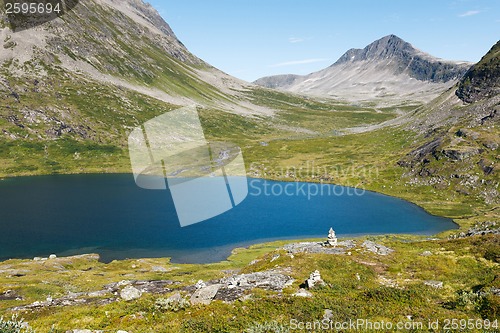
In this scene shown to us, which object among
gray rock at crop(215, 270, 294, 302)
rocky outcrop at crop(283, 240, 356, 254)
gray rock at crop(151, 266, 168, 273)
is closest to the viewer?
gray rock at crop(215, 270, 294, 302)

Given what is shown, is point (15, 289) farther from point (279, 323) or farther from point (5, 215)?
point (5, 215)

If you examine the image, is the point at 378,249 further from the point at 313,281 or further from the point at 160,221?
the point at 160,221

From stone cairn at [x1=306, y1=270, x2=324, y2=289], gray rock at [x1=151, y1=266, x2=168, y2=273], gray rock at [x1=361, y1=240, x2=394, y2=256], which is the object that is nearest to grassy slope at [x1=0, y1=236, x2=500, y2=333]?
stone cairn at [x1=306, y1=270, x2=324, y2=289]

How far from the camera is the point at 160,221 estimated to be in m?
109

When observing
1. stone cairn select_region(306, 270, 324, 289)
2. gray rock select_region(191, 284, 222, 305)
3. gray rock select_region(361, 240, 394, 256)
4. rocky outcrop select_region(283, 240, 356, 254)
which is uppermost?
gray rock select_region(191, 284, 222, 305)

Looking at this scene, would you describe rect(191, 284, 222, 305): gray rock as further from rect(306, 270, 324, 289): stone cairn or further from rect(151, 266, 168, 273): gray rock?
rect(151, 266, 168, 273): gray rock

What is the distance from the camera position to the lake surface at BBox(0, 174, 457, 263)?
8738cm

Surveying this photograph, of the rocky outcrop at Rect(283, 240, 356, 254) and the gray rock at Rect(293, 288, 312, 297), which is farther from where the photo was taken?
the rocky outcrop at Rect(283, 240, 356, 254)

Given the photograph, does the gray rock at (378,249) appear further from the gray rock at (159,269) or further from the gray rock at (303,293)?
the gray rock at (159,269)

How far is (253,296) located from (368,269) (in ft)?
49.1

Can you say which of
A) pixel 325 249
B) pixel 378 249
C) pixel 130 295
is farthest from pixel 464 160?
pixel 130 295

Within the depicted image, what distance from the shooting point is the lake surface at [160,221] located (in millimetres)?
87375

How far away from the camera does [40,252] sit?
8219 cm

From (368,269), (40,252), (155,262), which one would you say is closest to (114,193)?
(40,252)
